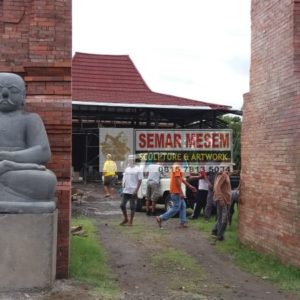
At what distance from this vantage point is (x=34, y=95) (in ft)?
24.5

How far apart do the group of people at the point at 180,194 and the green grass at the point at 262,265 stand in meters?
0.66

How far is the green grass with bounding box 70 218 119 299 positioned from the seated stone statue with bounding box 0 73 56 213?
145 centimetres

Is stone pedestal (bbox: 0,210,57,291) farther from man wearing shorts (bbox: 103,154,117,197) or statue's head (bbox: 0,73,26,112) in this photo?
man wearing shorts (bbox: 103,154,117,197)

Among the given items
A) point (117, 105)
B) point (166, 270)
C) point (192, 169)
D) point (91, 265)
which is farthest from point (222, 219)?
point (117, 105)

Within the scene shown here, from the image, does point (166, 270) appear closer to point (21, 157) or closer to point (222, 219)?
point (222, 219)

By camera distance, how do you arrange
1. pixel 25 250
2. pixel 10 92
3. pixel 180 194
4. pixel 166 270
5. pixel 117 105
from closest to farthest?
pixel 25 250
pixel 10 92
pixel 166 270
pixel 180 194
pixel 117 105

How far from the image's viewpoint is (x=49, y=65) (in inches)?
293

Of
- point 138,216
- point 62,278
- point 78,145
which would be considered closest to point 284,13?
Result: point 62,278

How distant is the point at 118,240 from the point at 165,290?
4497mm

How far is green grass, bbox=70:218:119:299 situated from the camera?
7.19 m

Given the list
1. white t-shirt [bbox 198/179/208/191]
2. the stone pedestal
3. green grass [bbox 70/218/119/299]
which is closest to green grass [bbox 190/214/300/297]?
green grass [bbox 70/218/119/299]

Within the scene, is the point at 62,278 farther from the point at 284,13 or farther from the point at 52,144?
the point at 284,13

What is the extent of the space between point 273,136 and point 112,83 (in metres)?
18.0

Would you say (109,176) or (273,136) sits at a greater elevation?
(273,136)
